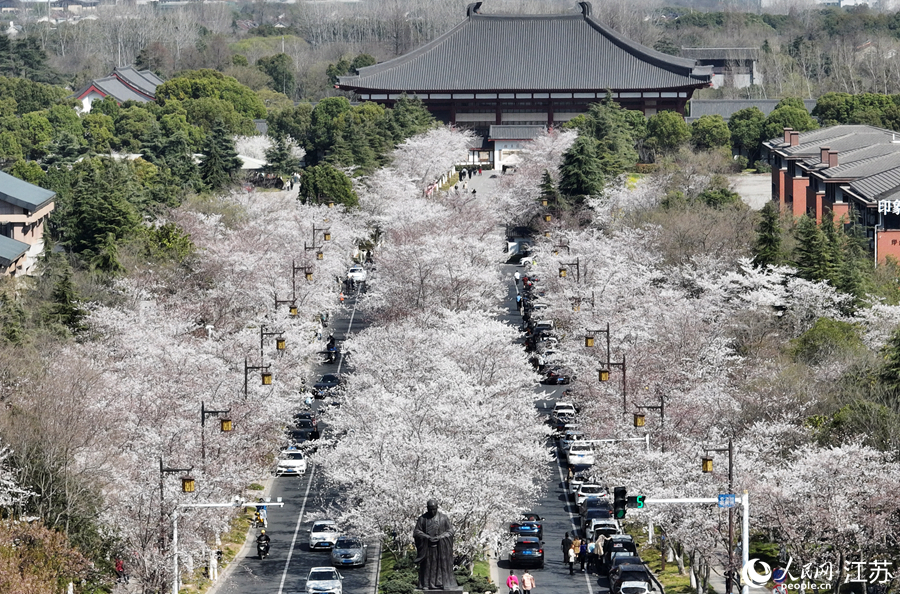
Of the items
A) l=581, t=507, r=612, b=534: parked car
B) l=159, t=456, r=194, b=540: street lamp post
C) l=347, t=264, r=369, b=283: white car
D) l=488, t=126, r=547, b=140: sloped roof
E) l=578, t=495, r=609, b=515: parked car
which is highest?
l=159, t=456, r=194, b=540: street lamp post

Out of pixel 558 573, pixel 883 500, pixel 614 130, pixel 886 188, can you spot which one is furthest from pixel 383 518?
pixel 614 130

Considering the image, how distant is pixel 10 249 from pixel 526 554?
119ft

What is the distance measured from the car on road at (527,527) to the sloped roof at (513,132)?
230 feet

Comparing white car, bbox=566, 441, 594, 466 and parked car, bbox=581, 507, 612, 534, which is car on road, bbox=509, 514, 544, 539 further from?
white car, bbox=566, 441, 594, 466

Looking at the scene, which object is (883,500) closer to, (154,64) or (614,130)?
(614,130)

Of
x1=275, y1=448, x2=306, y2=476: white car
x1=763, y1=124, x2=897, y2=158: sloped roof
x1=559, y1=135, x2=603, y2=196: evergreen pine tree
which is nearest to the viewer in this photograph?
x1=275, y1=448, x2=306, y2=476: white car

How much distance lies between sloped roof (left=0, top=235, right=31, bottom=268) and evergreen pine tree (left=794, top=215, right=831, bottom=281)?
107 ft

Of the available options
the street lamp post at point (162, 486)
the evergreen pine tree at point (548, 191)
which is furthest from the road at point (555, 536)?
the evergreen pine tree at point (548, 191)

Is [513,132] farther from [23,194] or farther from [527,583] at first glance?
[527,583]

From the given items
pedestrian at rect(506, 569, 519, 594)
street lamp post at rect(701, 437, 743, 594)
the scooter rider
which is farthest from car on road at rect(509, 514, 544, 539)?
street lamp post at rect(701, 437, 743, 594)

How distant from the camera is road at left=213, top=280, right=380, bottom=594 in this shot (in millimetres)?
43469

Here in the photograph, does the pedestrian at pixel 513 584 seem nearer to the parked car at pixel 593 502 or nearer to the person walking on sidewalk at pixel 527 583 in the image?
the person walking on sidewalk at pixel 527 583

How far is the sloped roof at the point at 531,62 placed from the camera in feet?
416

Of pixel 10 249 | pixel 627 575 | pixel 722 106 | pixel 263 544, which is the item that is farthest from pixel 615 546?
pixel 722 106
